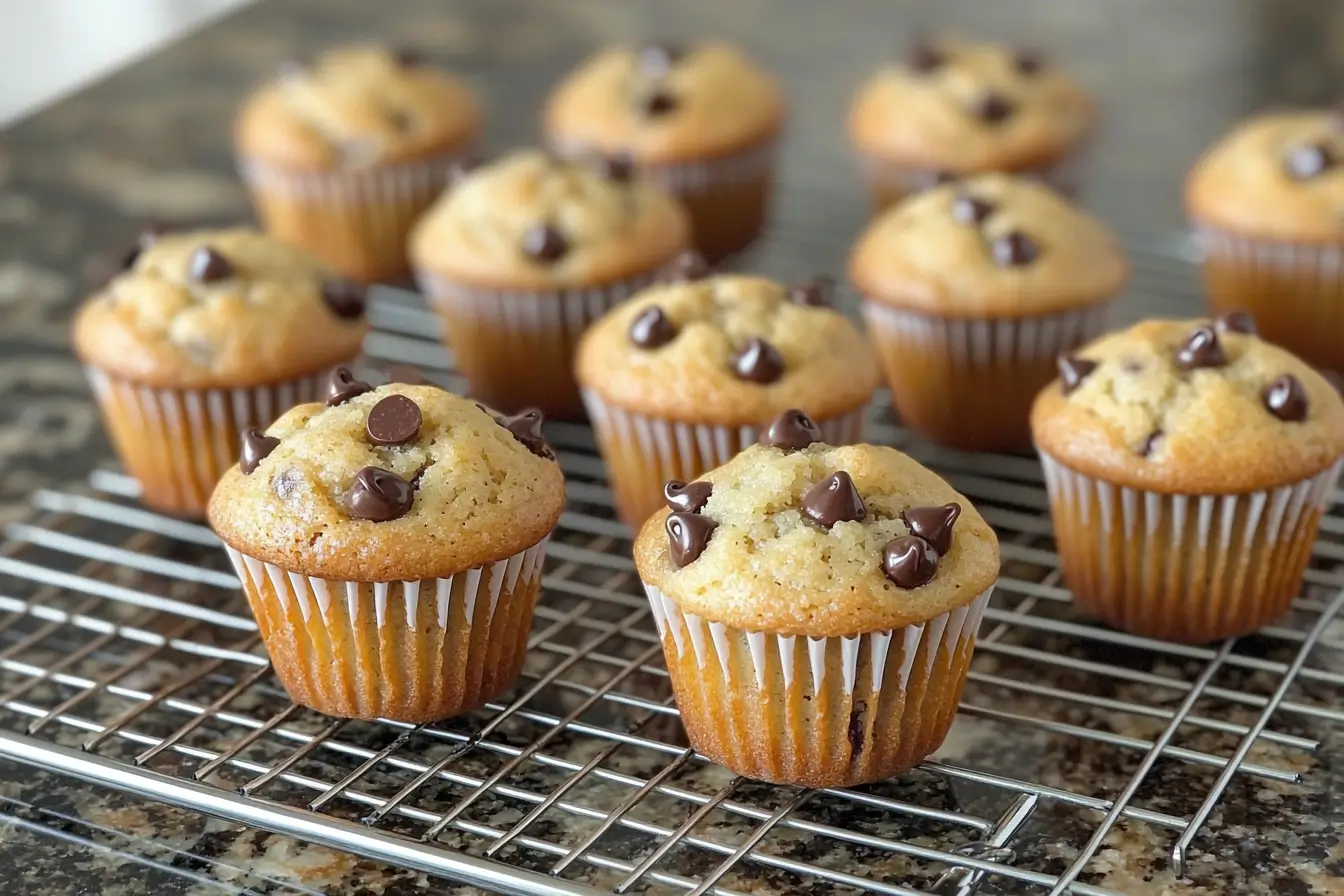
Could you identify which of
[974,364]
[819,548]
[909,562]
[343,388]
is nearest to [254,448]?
[343,388]

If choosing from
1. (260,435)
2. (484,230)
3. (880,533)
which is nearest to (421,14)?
(484,230)

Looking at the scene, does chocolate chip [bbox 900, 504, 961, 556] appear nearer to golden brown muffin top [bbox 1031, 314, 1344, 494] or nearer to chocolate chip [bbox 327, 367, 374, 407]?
golden brown muffin top [bbox 1031, 314, 1344, 494]

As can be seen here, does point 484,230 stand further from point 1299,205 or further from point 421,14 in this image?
point 421,14

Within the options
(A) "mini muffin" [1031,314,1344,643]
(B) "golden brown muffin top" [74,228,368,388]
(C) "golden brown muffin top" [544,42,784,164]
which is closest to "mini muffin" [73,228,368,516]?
(B) "golden brown muffin top" [74,228,368,388]

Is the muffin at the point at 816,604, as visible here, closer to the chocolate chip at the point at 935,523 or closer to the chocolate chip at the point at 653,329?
the chocolate chip at the point at 935,523

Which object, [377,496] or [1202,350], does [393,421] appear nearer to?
[377,496]

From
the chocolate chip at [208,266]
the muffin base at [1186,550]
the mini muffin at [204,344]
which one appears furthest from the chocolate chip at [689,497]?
the chocolate chip at [208,266]

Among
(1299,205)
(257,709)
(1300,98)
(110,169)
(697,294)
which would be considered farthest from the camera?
(1300,98)

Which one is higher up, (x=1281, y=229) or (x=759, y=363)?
(x=759, y=363)
